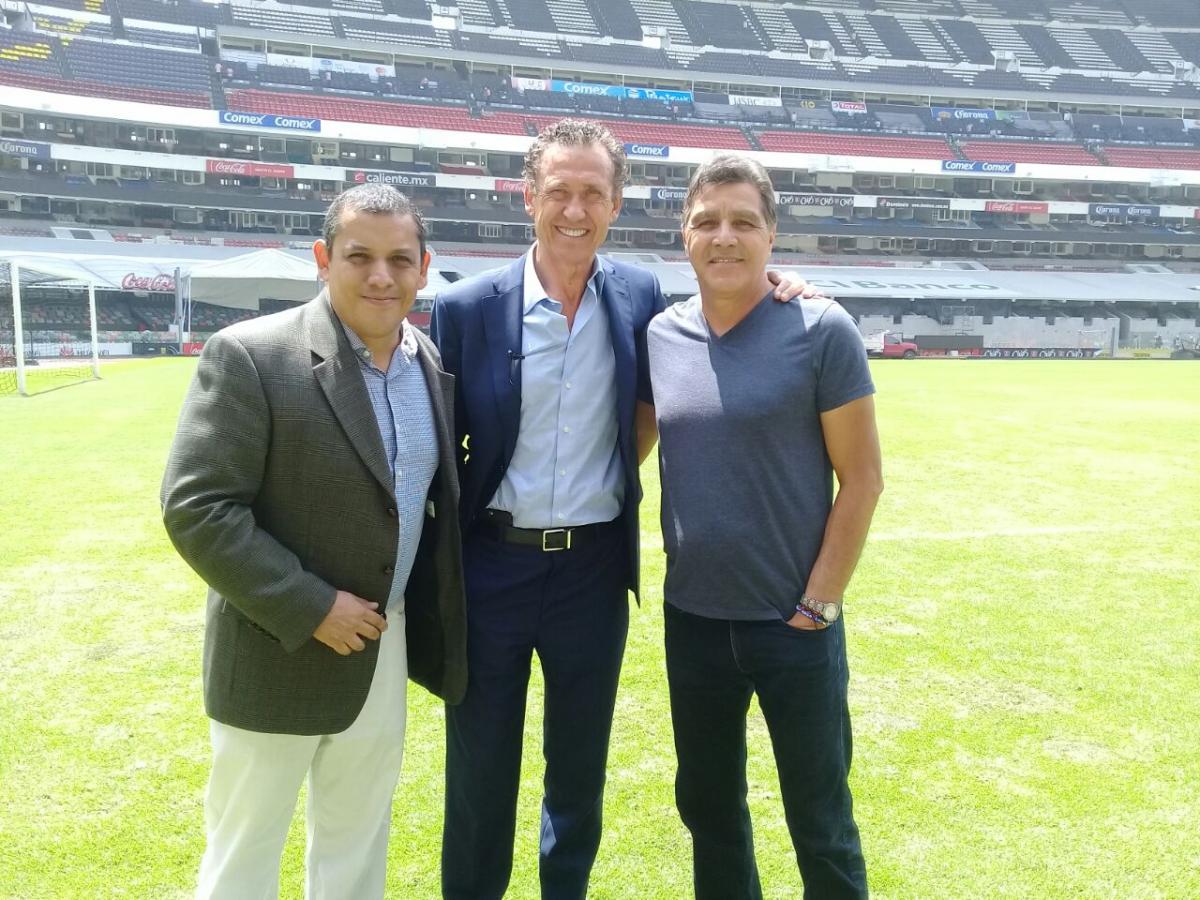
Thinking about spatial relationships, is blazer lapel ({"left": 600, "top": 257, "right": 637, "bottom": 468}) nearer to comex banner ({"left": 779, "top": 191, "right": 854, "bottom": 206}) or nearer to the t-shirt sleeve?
the t-shirt sleeve

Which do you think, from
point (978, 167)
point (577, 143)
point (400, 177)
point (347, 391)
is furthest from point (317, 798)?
point (978, 167)

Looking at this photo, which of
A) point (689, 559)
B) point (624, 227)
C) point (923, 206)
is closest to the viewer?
point (689, 559)

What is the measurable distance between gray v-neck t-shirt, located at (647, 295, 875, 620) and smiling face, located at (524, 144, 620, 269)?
48 centimetres

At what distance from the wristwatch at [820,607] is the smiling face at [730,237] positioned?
87 cm

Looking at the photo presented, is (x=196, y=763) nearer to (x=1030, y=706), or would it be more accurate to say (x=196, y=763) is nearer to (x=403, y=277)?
(x=403, y=277)

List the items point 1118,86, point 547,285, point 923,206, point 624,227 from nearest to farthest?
point 547,285 < point 624,227 < point 923,206 < point 1118,86

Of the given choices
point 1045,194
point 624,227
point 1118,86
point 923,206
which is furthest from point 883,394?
point 1118,86

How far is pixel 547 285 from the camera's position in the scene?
9.61ft

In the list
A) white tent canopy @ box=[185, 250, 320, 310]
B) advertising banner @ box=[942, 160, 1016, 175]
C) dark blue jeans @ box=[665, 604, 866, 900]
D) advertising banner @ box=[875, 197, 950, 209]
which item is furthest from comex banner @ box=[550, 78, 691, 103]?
dark blue jeans @ box=[665, 604, 866, 900]

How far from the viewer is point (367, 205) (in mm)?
2385

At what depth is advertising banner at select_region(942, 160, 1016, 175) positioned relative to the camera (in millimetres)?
52031

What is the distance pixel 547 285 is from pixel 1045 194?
59.7 metres

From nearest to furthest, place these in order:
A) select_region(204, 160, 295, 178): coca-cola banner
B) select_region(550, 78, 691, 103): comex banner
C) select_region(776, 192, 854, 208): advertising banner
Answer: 1. select_region(204, 160, 295, 178): coca-cola banner
2. select_region(776, 192, 854, 208): advertising banner
3. select_region(550, 78, 691, 103): comex banner

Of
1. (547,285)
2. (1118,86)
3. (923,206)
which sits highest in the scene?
(1118,86)
